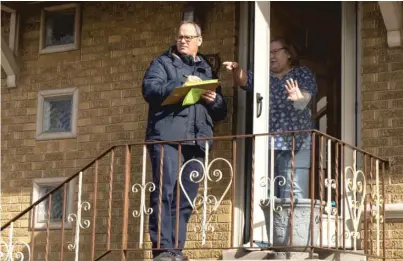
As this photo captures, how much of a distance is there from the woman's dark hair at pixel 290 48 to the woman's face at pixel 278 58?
0.11ft

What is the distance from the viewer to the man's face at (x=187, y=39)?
8992 mm

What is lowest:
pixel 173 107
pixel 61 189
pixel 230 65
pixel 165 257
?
pixel 165 257

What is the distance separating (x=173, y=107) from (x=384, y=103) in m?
1.59

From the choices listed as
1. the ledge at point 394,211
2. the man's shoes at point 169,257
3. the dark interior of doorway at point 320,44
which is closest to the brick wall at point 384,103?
the ledge at point 394,211

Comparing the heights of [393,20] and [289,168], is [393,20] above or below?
above

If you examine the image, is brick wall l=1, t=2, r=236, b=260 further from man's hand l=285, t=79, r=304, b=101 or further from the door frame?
man's hand l=285, t=79, r=304, b=101

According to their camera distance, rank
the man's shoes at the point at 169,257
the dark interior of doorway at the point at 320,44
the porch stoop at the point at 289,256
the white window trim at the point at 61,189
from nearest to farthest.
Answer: the porch stoop at the point at 289,256 < the man's shoes at the point at 169,257 < the dark interior of doorway at the point at 320,44 < the white window trim at the point at 61,189

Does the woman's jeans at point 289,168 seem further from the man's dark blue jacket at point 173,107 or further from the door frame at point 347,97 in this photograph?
the man's dark blue jacket at point 173,107

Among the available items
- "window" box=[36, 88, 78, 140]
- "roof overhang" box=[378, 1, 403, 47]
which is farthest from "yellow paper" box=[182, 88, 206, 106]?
"window" box=[36, 88, 78, 140]

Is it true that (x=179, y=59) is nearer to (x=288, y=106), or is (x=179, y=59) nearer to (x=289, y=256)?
(x=288, y=106)

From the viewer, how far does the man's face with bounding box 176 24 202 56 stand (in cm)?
899

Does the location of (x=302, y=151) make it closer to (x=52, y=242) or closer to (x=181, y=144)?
(x=181, y=144)

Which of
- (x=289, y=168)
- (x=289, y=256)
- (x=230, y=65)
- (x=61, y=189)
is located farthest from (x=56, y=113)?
(x=289, y=256)

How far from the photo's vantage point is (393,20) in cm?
883
